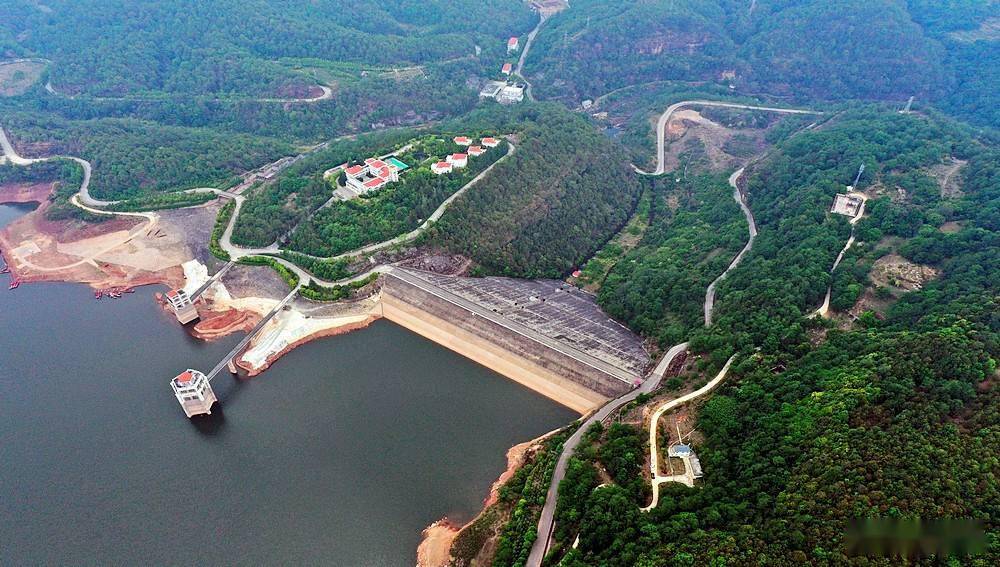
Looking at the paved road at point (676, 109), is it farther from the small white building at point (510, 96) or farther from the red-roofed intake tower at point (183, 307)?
the red-roofed intake tower at point (183, 307)

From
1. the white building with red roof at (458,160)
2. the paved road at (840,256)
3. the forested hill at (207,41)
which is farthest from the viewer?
the forested hill at (207,41)

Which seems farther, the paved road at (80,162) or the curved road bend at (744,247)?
the paved road at (80,162)

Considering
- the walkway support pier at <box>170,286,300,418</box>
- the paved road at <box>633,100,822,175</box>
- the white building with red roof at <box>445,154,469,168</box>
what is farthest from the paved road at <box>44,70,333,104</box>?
the walkway support pier at <box>170,286,300,418</box>

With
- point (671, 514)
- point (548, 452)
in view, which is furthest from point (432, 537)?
point (671, 514)

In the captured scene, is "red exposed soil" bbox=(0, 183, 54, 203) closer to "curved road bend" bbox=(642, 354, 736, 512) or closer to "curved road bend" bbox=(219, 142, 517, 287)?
"curved road bend" bbox=(219, 142, 517, 287)

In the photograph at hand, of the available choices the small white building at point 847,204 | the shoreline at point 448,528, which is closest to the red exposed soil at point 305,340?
the shoreline at point 448,528

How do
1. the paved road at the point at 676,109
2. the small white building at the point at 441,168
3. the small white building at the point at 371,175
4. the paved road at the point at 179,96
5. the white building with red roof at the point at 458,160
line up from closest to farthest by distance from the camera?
the small white building at the point at 371,175 < the small white building at the point at 441,168 < the white building with red roof at the point at 458,160 < the paved road at the point at 676,109 < the paved road at the point at 179,96

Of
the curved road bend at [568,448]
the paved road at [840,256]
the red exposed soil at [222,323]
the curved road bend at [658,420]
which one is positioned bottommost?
the red exposed soil at [222,323]
